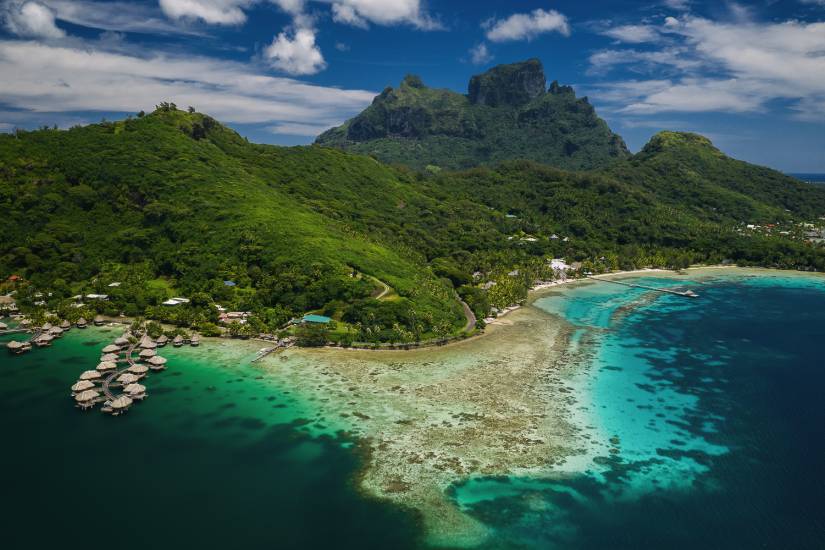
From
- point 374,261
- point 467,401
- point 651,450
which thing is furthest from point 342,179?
point 651,450

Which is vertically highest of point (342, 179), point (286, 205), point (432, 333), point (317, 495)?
point (342, 179)

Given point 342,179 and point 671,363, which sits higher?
point 342,179

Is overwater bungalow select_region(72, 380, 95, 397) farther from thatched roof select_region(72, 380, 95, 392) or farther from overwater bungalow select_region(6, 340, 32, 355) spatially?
overwater bungalow select_region(6, 340, 32, 355)

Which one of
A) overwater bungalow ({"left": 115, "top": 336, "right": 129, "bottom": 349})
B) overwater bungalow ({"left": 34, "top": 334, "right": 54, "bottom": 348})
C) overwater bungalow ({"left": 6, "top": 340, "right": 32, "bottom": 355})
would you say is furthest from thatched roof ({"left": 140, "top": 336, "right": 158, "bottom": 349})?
overwater bungalow ({"left": 6, "top": 340, "right": 32, "bottom": 355})

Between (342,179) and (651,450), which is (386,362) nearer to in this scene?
(651,450)

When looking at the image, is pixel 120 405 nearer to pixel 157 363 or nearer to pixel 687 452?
pixel 157 363

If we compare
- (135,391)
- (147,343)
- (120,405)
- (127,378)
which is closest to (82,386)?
(127,378)

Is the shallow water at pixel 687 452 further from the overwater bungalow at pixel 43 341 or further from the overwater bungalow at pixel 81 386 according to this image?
the overwater bungalow at pixel 43 341
